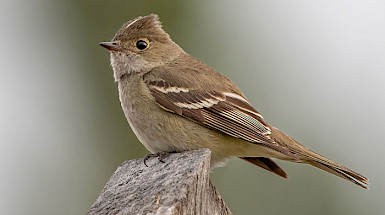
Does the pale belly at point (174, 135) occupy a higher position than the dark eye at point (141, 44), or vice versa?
the dark eye at point (141, 44)

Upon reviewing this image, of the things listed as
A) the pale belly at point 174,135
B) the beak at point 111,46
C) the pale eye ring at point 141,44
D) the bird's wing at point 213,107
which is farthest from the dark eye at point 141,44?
the pale belly at point 174,135

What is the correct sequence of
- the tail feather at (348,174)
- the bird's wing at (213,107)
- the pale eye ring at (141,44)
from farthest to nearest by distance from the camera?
the pale eye ring at (141,44) → the bird's wing at (213,107) → the tail feather at (348,174)

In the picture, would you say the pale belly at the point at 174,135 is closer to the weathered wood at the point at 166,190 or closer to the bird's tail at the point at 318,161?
the bird's tail at the point at 318,161

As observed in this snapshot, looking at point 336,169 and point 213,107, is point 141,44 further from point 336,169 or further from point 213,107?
point 336,169

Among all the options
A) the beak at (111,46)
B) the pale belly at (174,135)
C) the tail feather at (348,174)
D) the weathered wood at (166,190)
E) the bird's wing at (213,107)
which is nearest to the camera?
→ the weathered wood at (166,190)

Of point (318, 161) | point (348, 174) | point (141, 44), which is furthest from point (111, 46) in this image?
point (348, 174)

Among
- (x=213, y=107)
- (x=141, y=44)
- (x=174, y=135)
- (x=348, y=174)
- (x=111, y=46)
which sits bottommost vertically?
(x=174, y=135)

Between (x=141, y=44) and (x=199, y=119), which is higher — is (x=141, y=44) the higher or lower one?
the higher one
